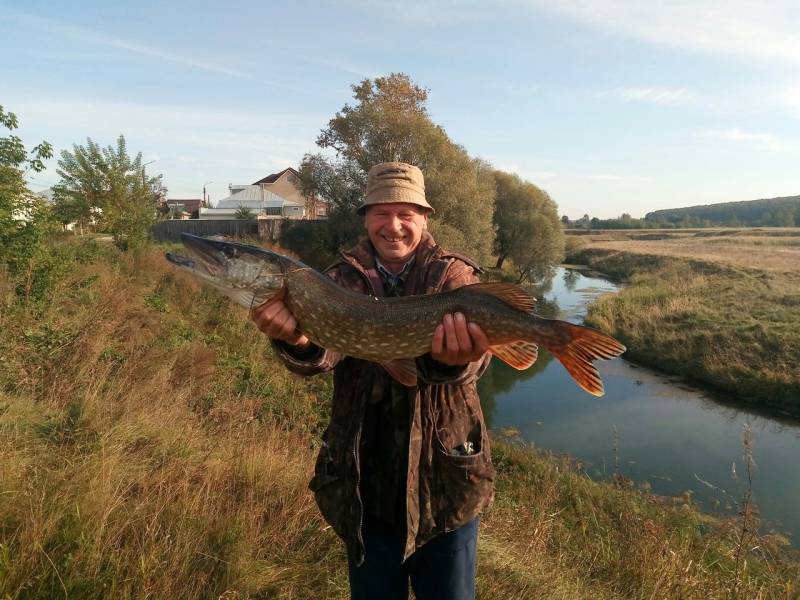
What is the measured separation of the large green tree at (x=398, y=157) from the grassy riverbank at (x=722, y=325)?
6.98m

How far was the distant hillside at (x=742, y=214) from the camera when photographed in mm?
98188

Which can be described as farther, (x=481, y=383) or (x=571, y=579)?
(x=481, y=383)

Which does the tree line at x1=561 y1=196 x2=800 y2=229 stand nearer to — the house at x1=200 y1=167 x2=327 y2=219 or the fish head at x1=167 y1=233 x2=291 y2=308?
the house at x1=200 y1=167 x2=327 y2=219

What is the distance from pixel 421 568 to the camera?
1816 millimetres

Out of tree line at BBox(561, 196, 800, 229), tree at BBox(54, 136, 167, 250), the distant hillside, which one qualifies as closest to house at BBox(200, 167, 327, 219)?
tree at BBox(54, 136, 167, 250)

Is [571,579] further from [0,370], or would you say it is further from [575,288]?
[575,288]

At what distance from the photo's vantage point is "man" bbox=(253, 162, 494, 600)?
5.82ft

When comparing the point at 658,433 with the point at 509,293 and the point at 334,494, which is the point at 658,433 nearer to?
the point at 509,293

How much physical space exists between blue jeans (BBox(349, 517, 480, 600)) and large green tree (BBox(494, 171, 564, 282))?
1130 inches

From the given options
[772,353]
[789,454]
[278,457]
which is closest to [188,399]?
[278,457]

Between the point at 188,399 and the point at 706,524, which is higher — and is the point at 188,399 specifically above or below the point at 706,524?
above

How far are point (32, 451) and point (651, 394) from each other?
12.7 meters

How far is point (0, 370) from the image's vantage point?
432cm

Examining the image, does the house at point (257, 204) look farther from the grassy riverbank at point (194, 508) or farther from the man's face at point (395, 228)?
the man's face at point (395, 228)
